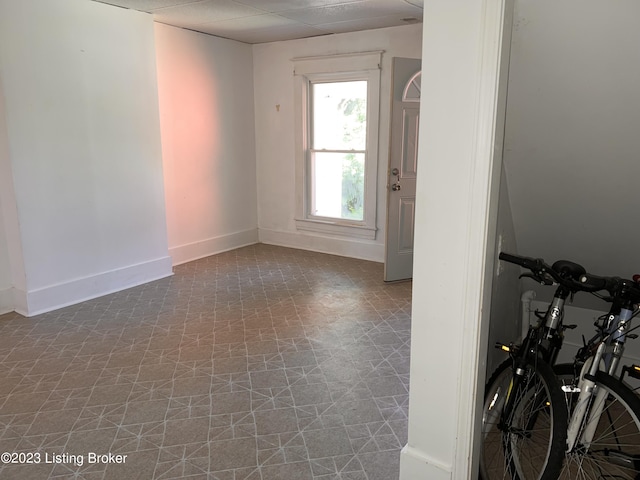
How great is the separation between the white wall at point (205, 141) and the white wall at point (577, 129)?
4.00m

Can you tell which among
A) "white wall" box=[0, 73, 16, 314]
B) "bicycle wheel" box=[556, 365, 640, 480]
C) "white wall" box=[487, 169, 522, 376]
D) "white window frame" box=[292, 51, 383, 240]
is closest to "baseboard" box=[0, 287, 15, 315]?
"white wall" box=[0, 73, 16, 314]

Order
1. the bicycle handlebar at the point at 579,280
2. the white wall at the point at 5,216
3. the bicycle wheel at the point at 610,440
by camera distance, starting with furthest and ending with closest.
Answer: the white wall at the point at 5,216 → the bicycle handlebar at the point at 579,280 → the bicycle wheel at the point at 610,440

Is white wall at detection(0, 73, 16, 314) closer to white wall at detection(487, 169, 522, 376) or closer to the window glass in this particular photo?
the window glass

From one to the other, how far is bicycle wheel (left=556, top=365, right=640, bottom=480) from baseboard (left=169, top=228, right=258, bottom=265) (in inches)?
173

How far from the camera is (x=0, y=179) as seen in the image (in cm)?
388

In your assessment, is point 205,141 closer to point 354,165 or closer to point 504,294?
point 354,165

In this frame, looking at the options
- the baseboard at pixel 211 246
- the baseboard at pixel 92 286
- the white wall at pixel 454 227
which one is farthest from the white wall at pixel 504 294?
the baseboard at pixel 211 246

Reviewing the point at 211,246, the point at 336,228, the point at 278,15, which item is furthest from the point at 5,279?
the point at 336,228

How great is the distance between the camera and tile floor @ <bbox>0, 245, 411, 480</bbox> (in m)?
2.24

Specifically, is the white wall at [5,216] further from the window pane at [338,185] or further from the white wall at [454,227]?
the white wall at [454,227]

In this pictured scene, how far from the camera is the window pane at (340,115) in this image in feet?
18.6

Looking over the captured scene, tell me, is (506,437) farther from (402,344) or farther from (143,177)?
(143,177)

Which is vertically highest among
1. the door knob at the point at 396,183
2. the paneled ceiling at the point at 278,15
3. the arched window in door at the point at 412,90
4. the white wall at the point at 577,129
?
the paneled ceiling at the point at 278,15

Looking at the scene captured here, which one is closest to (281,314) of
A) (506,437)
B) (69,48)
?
(506,437)
